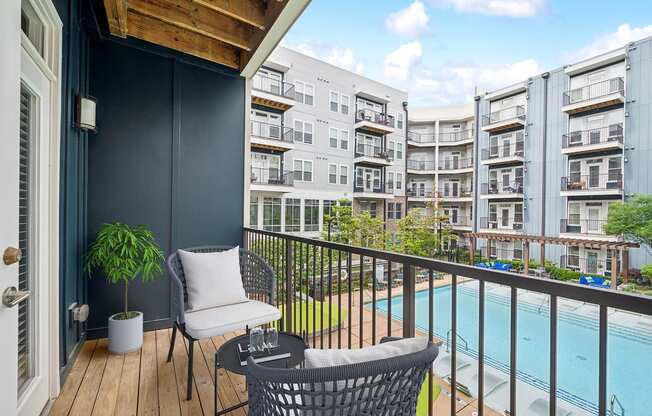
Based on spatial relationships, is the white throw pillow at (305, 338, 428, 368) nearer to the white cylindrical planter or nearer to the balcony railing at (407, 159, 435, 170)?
the white cylindrical planter

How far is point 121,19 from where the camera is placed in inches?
95.2

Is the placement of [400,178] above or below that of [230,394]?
above

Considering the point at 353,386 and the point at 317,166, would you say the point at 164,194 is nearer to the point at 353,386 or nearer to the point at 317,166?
the point at 353,386

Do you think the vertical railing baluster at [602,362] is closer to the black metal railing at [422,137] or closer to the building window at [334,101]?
the building window at [334,101]

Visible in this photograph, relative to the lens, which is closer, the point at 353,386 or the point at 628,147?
the point at 353,386

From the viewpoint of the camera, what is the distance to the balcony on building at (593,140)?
10.8 m

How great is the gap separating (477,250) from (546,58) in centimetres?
937

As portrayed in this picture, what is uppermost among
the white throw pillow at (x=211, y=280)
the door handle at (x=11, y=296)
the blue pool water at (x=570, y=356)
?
the door handle at (x=11, y=296)

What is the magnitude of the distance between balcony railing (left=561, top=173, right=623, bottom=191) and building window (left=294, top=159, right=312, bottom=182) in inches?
382

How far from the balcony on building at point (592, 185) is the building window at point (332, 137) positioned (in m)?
8.89

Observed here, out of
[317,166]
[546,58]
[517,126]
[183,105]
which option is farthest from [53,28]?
[546,58]

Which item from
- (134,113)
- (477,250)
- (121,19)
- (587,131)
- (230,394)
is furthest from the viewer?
(477,250)

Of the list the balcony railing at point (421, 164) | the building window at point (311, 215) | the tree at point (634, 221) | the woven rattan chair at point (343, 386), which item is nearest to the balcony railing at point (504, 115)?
the balcony railing at point (421, 164)

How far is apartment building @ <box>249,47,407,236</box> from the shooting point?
10953 mm
